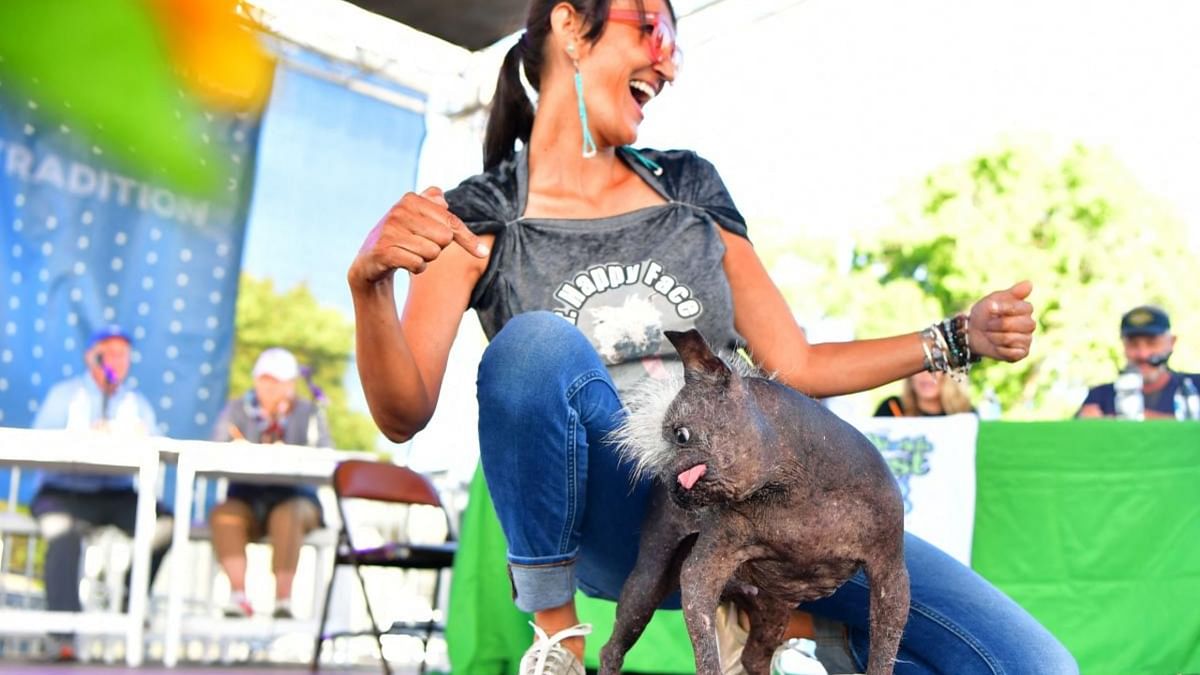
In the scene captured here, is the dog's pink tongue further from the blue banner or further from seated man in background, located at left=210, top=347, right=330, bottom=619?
the blue banner

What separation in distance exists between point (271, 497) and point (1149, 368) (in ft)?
16.1

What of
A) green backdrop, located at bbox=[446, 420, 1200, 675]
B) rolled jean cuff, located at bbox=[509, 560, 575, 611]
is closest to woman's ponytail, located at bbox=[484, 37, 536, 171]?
rolled jean cuff, located at bbox=[509, 560, 575, 611]

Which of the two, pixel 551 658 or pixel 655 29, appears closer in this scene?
pixel 551 658

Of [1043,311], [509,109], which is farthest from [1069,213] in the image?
[509,109]

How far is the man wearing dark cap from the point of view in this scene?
6262 millimetres

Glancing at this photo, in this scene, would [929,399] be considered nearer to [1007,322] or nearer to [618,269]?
[618,269]

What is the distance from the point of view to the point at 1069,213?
71.9 feet

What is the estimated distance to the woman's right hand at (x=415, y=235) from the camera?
124 centimetres

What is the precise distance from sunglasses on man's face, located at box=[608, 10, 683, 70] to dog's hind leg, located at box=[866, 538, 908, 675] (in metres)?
0.89

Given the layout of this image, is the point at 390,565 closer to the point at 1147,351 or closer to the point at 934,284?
the point at 1147,351

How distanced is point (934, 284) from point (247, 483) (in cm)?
1742

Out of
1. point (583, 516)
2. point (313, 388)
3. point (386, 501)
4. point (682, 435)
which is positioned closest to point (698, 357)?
point (682, 435)

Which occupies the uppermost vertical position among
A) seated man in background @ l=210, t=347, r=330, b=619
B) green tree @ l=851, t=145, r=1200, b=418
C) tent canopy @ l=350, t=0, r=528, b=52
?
green tree @ l=851, t=145, r=1200, b=418

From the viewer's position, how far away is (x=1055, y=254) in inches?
846
